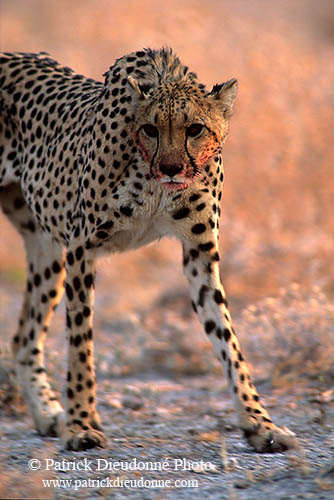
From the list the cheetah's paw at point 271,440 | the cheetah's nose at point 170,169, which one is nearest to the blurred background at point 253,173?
the cheetah's paw at point 271,440

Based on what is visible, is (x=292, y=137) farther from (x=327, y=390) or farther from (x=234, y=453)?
(x=234, y=453)

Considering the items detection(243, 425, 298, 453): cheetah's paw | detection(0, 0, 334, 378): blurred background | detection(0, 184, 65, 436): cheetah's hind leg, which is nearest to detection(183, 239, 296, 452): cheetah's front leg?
detection(243, 425, 298, 453): cheetah's paw

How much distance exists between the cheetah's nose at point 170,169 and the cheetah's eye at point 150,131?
0.19 meters

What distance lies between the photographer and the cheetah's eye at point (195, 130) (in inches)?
151

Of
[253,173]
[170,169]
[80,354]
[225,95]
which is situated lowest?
[80,354]

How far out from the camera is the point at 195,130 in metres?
3.85

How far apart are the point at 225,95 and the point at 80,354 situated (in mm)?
1336

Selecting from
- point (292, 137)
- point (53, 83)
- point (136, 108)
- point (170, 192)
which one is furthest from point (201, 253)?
point (292, 137)

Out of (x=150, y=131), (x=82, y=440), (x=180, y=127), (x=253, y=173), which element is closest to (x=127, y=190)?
(x=150, y=131)

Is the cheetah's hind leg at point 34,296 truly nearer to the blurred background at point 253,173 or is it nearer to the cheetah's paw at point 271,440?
the cheetah's paw at point 271,440

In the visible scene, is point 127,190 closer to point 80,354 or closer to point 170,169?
point 170,169

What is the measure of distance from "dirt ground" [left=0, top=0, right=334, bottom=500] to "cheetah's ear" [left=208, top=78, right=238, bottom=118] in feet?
3.27

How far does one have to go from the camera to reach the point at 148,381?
5848 millimetres

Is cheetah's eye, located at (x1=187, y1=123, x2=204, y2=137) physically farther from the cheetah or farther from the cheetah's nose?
the cheetah's nose
